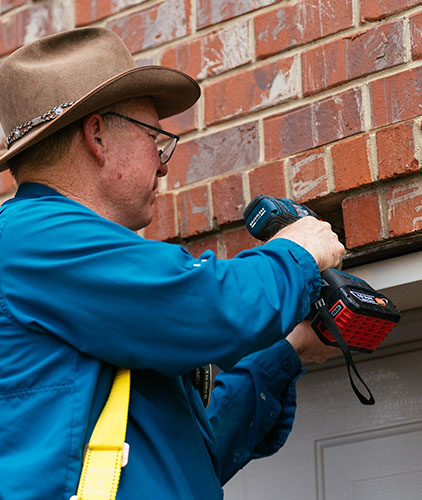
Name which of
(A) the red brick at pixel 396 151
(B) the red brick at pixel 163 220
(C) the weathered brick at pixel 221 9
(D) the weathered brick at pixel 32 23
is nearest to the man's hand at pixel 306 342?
(A) the red brick at pixel 396 151

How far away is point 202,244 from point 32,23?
1.03m

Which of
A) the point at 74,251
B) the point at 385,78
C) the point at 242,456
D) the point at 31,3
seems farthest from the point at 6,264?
the point at 31,3

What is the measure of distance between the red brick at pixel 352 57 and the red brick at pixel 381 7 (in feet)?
0.11

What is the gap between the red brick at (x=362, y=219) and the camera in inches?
96.3

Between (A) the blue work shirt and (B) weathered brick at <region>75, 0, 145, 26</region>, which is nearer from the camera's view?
(A) the blue work shirt

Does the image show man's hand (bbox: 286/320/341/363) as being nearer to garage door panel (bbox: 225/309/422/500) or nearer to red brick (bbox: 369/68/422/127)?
garage door panel (bbox: 225/309/422/500)

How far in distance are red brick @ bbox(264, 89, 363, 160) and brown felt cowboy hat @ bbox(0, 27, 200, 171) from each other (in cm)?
34

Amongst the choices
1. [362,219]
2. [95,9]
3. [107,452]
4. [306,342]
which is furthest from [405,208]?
[95,9]

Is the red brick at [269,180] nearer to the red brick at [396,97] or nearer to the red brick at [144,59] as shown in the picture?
the red brick at [396,97]

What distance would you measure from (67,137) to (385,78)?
31.3 inches

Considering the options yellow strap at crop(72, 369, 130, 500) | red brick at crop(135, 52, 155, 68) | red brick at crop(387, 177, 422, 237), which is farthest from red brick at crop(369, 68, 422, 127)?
yellow strap at crop(72, 369, 130, 500)

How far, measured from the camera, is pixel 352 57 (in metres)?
2.59

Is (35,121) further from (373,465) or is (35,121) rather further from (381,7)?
(373,465)

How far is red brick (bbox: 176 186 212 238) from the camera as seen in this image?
107 inches
